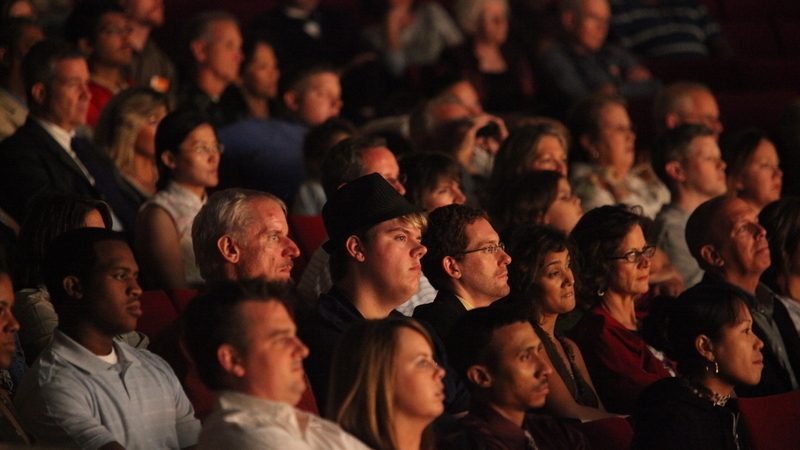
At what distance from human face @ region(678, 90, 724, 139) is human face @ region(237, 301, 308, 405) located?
3.60m

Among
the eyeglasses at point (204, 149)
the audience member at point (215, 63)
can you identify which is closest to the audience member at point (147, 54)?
the audience member at point (215, 63)

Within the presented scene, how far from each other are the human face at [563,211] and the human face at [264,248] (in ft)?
3.93

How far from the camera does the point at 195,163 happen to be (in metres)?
4.62

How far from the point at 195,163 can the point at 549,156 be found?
1274 mm

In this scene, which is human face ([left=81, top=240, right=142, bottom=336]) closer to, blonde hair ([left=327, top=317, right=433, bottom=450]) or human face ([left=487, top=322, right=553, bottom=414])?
blonde hair ([left=327, top=317, right=433, bottom=450])

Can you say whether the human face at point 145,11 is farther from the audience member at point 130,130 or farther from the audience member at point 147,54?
the audience member at point 130,130

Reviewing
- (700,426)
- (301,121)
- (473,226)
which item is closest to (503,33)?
(301,121)

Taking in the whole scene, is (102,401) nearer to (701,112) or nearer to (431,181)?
(431,181)

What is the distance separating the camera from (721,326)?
385 cm

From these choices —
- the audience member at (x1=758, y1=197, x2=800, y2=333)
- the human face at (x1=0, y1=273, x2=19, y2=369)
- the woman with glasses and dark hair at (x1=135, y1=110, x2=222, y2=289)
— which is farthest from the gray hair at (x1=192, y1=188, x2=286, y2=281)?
the audience member at (x1=758, y1=197, x2=800, y2=333)

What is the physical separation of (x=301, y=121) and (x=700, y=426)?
264 cm

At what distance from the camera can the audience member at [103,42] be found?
19.2 feet

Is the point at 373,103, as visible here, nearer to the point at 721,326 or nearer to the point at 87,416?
the point at 721,326

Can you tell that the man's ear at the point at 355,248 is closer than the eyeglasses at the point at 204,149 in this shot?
Yes
